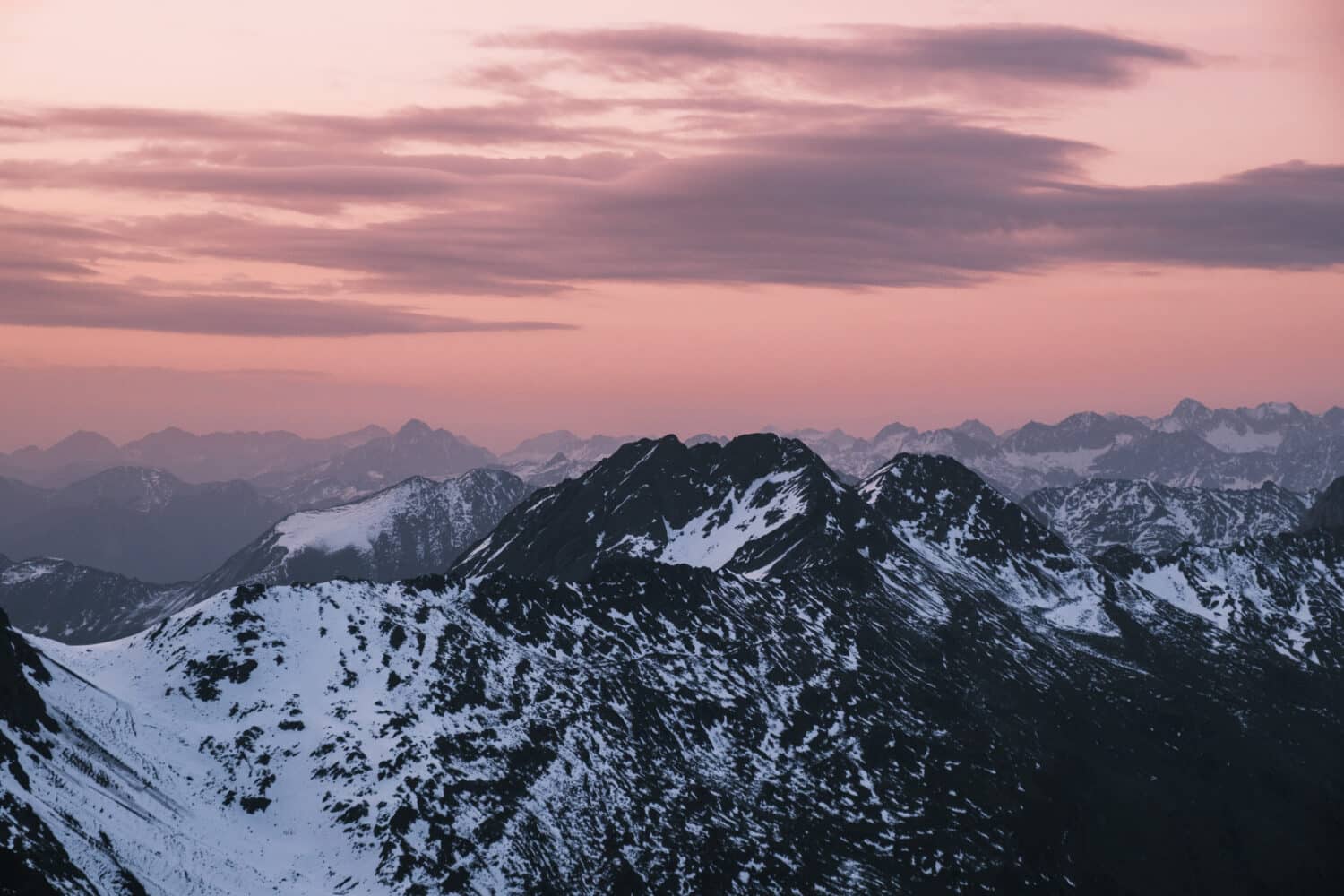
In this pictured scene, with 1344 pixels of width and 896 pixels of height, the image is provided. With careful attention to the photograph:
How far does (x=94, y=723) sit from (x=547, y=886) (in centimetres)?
6005

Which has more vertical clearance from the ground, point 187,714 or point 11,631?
point 11,631

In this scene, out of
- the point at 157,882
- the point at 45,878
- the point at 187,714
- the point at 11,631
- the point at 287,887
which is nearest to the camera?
the point at 45,878

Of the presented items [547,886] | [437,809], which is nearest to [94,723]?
[437,809]

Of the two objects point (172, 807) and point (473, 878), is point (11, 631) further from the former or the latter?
point (473, 878)

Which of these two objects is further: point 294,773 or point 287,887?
point 294,773

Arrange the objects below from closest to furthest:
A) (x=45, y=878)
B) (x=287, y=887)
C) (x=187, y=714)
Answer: (x=45, y=878) → (x=287, y=887) → (x=187, y=714)

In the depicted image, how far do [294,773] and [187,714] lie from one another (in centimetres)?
1844

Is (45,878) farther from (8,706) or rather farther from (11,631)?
(11,631)

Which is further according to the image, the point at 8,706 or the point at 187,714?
the point at 187,714

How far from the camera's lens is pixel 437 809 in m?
194

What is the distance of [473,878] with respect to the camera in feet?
611

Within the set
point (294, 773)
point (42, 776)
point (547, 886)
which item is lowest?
point (547, 886)

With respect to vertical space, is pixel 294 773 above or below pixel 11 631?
below

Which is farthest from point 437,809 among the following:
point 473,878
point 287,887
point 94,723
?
point 94,723
